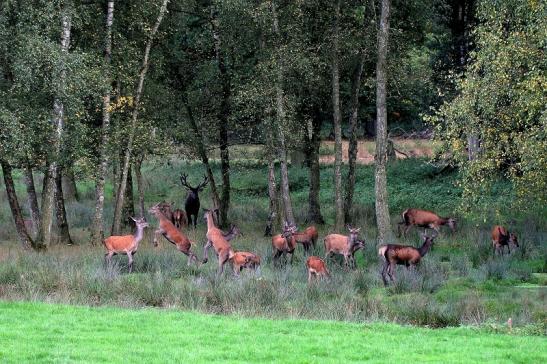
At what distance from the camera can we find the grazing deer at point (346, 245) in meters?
21.0

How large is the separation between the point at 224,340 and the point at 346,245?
381 inches

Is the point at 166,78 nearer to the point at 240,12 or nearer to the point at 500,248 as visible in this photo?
the point at 240,12

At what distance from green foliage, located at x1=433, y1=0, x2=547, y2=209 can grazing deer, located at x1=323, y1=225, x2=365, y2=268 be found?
9.17 ft

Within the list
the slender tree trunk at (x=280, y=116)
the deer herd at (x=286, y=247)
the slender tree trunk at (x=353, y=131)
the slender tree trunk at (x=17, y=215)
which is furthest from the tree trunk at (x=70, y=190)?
the deer herd at (x=286, y=247)

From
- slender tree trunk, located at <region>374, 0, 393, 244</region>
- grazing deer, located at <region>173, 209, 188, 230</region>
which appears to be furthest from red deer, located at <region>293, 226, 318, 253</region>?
grazing deer, located at <region>173, 209, 188, 230</region>

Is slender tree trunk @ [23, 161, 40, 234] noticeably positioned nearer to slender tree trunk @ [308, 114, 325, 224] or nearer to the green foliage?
slender tree trunk @ [308, 114, 325, 224]

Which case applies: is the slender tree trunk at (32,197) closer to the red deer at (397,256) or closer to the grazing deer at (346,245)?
the grazing deer at (346,245)

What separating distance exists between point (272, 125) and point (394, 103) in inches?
667

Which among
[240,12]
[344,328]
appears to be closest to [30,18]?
[240,12]

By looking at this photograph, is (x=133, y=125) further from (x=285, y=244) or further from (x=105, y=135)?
(x=285, y=244)

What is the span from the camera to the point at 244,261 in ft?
64.2

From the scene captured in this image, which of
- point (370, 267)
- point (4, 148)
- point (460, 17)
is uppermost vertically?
point (460, 17)

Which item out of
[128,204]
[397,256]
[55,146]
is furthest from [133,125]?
[397,256]

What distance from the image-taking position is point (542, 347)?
11.9m
